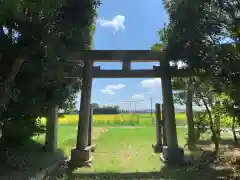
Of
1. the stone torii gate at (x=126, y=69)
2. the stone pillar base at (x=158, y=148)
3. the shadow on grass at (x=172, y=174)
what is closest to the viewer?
the shadow on grass at (x=172, y=174)

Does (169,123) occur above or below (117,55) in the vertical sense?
below

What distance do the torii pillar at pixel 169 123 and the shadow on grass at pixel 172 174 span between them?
482 mm

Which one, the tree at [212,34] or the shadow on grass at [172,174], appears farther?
the shadow on grass at [172,174]

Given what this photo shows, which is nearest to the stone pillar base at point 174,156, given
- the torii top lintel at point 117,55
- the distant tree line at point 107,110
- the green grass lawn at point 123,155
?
the green grass lawn at point 123,155

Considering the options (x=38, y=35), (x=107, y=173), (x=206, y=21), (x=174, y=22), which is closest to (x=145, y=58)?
(x=174, y=22)

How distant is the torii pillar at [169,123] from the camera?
8.37 m

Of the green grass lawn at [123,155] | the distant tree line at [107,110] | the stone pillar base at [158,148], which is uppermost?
the distant tree line at [107,110]

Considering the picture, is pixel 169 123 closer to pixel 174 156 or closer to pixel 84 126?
pixel 174 156

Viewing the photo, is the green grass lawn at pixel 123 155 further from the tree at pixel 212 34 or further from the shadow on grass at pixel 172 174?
→ the tree at pixel 212 34

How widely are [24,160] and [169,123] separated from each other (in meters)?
4.48

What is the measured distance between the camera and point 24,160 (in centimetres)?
838

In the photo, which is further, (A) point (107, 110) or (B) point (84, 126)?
(A) point (107, 110)

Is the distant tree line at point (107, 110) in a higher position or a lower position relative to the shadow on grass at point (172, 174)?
higher

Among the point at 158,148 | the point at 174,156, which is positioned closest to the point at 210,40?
the point at 174,156
